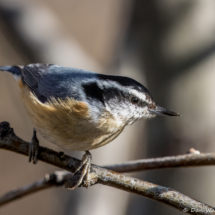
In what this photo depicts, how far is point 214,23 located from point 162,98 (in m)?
0.76

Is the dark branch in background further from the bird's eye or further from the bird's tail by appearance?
the bird's tail

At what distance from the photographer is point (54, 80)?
1.99 meters

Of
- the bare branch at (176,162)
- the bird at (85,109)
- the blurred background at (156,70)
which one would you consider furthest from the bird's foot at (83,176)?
the blurred background at (156,70)

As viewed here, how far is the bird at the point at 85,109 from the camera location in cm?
171

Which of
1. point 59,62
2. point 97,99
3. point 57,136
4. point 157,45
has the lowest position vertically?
point 57,136

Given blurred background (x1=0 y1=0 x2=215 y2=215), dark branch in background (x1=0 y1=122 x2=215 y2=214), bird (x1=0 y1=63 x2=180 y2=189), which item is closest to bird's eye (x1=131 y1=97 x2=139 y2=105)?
bird (x1=0 y1=63 x2=180 y2=189)

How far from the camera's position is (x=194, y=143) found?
7.51 ft

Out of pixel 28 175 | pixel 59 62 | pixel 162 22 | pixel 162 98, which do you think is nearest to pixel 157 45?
pixel 162 22

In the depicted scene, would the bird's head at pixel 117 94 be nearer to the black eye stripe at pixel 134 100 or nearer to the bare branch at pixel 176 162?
the black eye stripe at pixel 134 100

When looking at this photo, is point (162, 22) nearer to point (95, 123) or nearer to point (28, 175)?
point (95, 123)

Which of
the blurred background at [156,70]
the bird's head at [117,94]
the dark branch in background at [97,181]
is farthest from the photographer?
the blurred background at [156,70]

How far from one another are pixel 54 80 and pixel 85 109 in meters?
0.40

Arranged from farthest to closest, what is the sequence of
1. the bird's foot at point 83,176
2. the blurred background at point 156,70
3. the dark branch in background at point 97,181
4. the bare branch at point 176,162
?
the blurred background at point 156,70
the bare branch at point 176,162
the bird's foot at point 83,176
the dark branch in background at point 97,181

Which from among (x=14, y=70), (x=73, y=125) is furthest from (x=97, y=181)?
(x=14, y=70)
